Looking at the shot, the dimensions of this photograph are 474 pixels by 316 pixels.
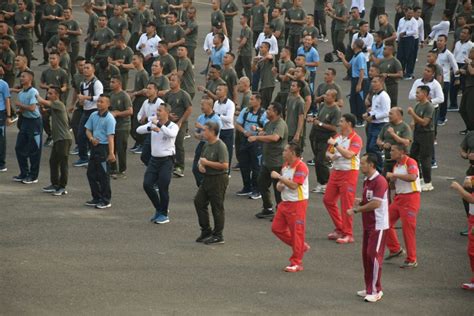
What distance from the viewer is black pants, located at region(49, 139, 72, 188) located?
61.2 feet

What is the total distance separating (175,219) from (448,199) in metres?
4.75

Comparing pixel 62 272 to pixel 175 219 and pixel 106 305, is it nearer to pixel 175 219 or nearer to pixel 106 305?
pixel 106 305

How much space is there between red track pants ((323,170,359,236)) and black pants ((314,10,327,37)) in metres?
16.5

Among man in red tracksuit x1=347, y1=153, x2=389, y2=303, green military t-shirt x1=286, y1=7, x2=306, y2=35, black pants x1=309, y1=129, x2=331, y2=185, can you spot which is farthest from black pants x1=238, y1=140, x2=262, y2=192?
green military t-shirt x1=286, y1=7, x2=306, y2=35

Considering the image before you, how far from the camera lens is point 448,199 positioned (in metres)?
19.1

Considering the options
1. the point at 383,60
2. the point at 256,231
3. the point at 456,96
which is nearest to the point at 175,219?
the point at 256,231

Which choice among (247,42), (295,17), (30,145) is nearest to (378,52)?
(247,42)

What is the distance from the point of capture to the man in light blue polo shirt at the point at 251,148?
60.2 feet

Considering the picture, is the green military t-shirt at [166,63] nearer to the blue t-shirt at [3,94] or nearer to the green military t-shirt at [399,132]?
the blue t-shirt at [3,94]

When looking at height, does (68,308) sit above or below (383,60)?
below

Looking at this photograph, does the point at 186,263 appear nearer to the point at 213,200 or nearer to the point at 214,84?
the point at 213,200

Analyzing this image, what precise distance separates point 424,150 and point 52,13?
42.5 feet

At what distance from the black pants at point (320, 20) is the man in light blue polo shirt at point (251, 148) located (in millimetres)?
14005

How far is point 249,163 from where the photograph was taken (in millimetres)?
19016
